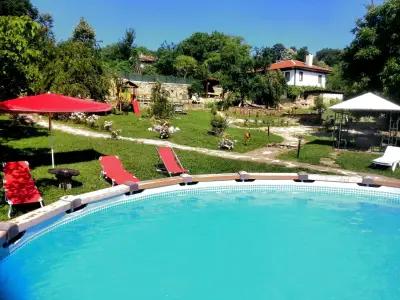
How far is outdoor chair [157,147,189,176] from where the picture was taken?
13806mm

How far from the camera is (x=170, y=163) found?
14211 millimetres

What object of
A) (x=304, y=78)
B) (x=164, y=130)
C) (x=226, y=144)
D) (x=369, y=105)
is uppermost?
(x=304, y=78)

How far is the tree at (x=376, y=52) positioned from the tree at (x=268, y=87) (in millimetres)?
15192

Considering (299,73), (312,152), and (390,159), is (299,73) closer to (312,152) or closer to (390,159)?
(312,152)

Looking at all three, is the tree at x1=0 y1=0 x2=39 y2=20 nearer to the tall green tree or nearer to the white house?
the tall green tree

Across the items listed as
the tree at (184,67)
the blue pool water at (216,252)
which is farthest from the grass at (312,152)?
the tree at (184,67)

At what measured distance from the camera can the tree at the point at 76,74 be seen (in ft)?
84.6

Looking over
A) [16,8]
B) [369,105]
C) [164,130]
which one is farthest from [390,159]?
[16,8]

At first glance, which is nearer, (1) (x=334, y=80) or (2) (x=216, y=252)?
(2) (x=216, y=252)

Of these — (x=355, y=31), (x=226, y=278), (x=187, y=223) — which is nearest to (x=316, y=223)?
(x=187, y=223)

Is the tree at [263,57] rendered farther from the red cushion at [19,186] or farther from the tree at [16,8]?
the red cushion at [19,186]

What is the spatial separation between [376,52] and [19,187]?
21470mm

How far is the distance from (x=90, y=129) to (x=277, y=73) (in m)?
27.2

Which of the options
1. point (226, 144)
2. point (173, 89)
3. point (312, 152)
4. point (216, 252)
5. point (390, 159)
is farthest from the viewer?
point (173, 89)
